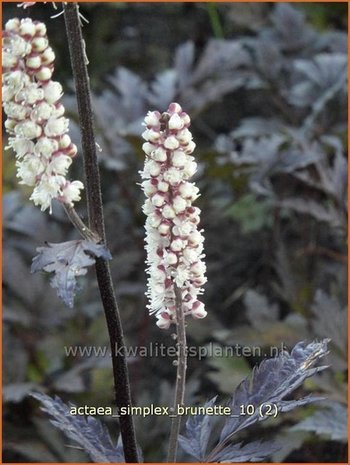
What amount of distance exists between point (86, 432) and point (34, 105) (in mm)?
593

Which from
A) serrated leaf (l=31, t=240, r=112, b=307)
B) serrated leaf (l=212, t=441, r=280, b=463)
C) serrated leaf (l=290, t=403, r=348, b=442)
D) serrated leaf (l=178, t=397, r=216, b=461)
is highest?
serrated leaf (l=31, t=240, r=112, b=307)

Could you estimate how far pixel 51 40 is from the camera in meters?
4.05

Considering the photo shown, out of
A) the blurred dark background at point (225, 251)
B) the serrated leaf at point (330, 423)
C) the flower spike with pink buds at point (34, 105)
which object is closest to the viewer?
the flower spike with pink buds at point (34, 105)

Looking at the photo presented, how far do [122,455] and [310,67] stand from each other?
5.63 ft

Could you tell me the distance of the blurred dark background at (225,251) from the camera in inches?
86.8

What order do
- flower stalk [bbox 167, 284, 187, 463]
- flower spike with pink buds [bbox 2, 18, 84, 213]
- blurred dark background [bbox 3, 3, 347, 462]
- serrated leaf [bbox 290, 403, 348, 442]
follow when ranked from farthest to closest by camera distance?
1. blurred dark background [bbox 3, 3, 347, 462]
2. serrated leaf [bbox 290, 403, 348, 442]
3. flower stalk [bbox 167, 284, 187, 463]
4. flower spike with pink buds [bbox 2, 18, 84, 213]

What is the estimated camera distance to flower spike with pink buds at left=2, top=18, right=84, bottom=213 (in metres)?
1.16

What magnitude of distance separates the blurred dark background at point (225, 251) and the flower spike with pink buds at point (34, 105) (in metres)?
0.89

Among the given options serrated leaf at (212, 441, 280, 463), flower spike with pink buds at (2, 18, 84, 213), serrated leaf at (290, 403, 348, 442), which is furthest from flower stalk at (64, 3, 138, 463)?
serrated leaf at (290, 403, 348, 442)

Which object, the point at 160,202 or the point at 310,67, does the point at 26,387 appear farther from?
the point at 310,67

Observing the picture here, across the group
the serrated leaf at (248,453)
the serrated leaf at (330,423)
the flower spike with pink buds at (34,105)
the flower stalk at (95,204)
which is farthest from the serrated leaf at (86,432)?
the serrated leaf at (330,423)

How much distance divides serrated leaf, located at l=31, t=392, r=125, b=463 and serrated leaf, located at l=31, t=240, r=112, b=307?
0.26 meters

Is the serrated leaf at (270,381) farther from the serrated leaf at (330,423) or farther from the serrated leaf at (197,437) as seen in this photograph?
the serrated leaf at (330,423)

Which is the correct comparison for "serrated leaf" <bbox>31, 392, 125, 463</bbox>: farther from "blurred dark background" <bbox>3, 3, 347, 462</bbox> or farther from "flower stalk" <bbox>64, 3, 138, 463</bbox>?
"blurred dark background" <bbox>3, 3, 347, 462</bbox>
